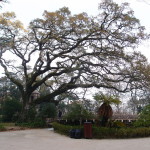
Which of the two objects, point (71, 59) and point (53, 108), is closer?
point (71, 59)

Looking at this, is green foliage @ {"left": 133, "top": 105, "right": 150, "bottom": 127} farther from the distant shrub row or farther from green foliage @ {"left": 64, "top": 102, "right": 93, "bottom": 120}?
green foliage @ {"left": 64, "top": 102, "right": 93, "bottom": 120}

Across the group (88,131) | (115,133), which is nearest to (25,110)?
(88,131)

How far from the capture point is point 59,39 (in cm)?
1888

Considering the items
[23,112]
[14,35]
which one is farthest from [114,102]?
[14,35]

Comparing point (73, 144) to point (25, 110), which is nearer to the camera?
point (73, 144)

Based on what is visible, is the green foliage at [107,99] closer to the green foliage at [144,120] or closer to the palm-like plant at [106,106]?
the palm-like plant at [106,106]

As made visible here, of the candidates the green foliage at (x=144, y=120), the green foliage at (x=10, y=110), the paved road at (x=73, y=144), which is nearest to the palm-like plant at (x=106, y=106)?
the green foliage at (x=144, y=120)

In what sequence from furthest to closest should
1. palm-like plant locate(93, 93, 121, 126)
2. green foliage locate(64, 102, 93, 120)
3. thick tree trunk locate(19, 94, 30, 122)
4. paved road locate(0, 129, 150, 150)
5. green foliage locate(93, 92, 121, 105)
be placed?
thick tree trunk locate(19, 94, 30, 122), green foliage locate(64, 102, 93, 120), green foliage locate(93, 92, 121, 105), palm-like plant locate(93, 93, 121, 126), paved road locate(0, 129, 150, 150)

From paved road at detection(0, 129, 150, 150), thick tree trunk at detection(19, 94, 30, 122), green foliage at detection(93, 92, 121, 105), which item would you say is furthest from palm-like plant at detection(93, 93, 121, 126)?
thick tree trunk at detection(19, 94, 30, 122)

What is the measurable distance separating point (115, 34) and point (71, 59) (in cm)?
468

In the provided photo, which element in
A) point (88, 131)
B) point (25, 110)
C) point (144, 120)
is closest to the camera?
point (88, 131)

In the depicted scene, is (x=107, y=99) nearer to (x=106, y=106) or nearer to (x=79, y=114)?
(x=106, y=106)

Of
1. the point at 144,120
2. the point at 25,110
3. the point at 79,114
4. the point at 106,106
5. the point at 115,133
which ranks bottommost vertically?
the point at 115,133

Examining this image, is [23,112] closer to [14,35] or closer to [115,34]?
[14,35]
